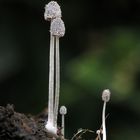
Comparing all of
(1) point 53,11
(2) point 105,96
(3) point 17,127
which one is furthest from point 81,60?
(3) point 17,127

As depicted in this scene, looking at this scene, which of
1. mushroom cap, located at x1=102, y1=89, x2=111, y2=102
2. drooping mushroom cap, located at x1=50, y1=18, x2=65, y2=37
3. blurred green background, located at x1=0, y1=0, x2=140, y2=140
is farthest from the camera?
blurred green background, located at x1=0, y1=0, x2=140, y2=140

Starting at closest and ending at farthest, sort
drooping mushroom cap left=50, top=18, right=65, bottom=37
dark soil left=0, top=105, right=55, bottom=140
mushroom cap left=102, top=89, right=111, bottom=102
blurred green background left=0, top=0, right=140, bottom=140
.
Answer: dark soil left=0, top=105, right=55, bottom=140
drooping mushroom cap left=50, top=18, right=65, bottom=37
mushroom cap left=102, top=89, right=111, bottom=102
blurred green background left=0, top=0, right=140, bottom=140

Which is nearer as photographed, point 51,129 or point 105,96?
point 51,129

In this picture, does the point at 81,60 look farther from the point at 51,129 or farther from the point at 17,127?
the point at 17,127

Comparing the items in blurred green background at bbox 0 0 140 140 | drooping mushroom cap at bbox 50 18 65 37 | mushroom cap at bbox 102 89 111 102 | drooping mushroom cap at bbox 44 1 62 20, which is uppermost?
drooping mushroom cap at bbox 44 1 62 20

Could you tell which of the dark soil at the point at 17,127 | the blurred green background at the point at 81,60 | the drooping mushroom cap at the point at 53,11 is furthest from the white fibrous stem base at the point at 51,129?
the blurred green background at the point at 81,60

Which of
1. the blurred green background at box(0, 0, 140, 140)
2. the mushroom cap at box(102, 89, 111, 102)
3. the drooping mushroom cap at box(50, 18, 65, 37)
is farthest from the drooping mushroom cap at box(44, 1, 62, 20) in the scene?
the blurred green background at box(0, 0, 140, 140)

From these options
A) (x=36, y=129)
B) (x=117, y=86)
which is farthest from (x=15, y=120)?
(x=117, y=86)

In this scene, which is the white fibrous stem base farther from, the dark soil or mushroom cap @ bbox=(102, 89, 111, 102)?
mushroom cap @ bbox=(102, 89, 111, 102)
